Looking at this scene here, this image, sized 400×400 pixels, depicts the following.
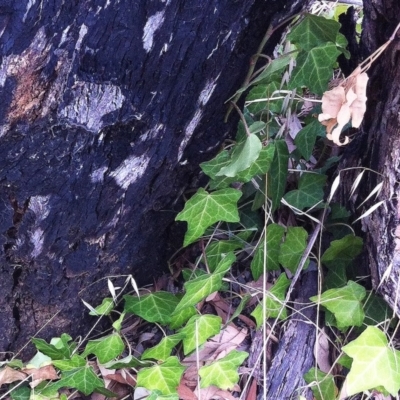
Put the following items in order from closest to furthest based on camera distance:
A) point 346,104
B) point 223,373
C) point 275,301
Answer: point 346,104
point 223,373
point 275,301

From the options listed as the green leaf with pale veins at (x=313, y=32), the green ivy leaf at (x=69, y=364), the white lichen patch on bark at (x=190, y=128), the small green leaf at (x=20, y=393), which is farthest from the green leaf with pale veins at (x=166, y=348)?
the green leaf with pale veins at (x=313, y=32)

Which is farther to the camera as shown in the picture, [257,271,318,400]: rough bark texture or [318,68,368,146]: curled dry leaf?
[257,271,318,400]: rough bark texture

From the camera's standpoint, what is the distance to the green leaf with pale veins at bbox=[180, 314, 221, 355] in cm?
100

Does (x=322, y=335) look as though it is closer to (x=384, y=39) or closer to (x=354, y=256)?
(x=354, y=256)

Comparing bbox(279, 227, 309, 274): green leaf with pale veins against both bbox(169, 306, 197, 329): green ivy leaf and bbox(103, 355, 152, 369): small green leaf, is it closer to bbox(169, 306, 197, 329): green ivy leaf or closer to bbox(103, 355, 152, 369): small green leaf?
bbox(169, 306, 197, 329): green ivy leaf

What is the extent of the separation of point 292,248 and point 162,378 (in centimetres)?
38

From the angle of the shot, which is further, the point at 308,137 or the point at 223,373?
the point at 308,137

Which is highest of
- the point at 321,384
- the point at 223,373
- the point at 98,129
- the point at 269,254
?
the point at 98,129

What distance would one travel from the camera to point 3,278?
100cm

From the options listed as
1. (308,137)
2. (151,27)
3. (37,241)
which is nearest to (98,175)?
(37,241)

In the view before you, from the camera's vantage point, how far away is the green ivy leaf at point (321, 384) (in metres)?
1.02

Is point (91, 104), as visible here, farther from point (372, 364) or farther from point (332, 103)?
point (372, 364)

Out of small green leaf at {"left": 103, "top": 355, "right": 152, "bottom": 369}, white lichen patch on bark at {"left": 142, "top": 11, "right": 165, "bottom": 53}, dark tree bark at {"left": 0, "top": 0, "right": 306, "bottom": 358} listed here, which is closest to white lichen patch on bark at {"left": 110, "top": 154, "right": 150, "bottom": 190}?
dark tree bark at {"left": 0, "top": 0, "right": 306, "bottom": 358}

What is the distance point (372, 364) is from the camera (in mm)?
885
